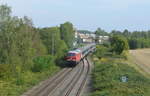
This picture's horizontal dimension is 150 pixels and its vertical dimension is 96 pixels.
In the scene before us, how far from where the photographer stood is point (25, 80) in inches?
1610

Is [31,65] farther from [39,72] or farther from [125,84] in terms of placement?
[125,84]

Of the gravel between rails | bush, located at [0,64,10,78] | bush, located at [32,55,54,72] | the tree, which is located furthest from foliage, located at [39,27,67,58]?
bush, located at [0,64,10,78]

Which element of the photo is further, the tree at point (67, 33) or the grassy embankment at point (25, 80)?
the tree at point (67, 33)

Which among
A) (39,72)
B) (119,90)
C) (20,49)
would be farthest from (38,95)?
(39,72)

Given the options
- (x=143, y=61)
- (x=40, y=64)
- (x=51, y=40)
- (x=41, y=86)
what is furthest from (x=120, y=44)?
(x=41, y=86)

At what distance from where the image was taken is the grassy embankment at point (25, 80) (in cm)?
3434

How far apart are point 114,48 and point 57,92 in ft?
218

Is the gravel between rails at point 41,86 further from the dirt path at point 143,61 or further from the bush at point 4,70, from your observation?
the dirt path at point 143,61

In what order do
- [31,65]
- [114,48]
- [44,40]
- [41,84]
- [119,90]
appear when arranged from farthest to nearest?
[114,48], [44,40], [31,65], [41,84], [119,90]

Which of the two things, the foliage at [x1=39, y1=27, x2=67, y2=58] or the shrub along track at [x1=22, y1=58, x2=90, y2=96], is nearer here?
the shrub along track at [x1=22, y1=58, x2=90, y2=96]

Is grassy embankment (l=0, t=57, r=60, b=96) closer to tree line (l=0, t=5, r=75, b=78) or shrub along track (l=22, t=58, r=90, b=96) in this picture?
tree line (l=0, t=5, r=75, b=78)

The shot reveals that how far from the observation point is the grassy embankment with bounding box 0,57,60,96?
34344 mm

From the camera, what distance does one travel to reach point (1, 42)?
44.2 metres

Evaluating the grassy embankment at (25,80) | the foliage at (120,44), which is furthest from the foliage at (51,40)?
the grassy embankment at (25,80)
